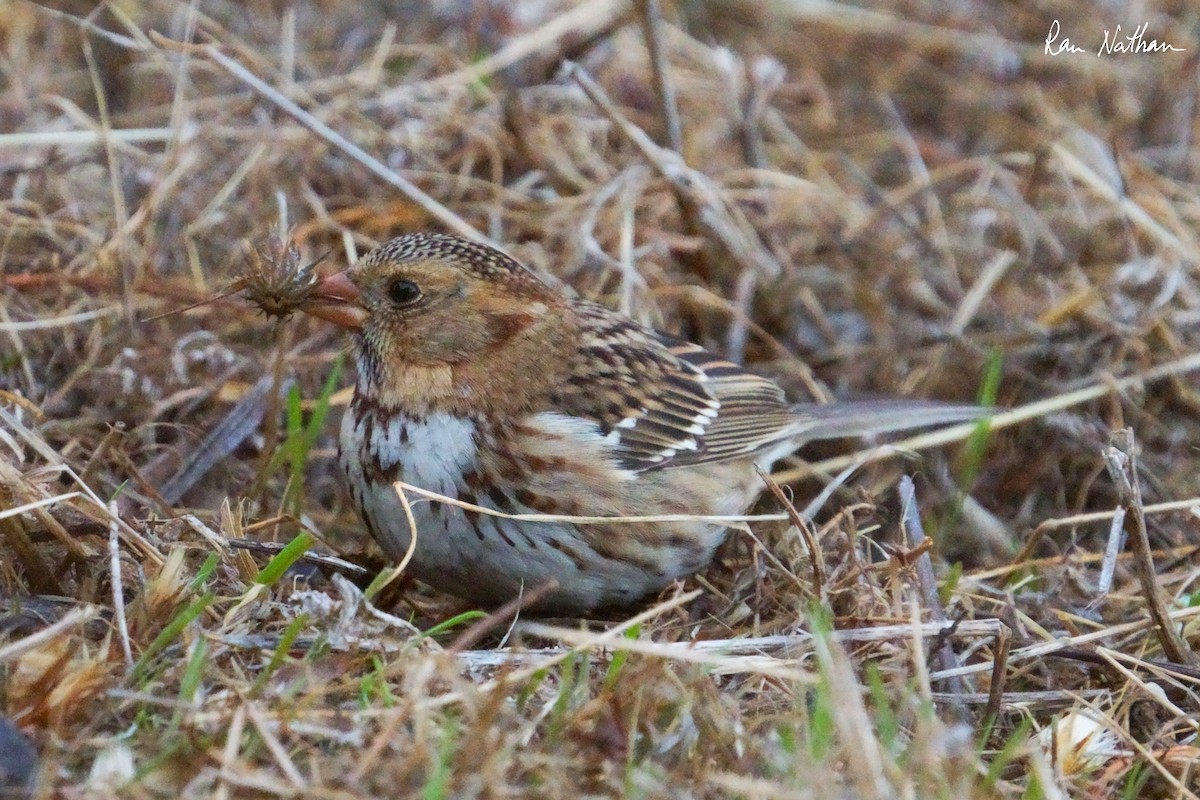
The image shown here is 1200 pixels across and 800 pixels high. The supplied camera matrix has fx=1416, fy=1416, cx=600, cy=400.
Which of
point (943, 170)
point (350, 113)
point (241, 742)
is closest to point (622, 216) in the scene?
point (350, 113)

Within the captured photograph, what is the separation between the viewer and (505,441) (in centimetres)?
304

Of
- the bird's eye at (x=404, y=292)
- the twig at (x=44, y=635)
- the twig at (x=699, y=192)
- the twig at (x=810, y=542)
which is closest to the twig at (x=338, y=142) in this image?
the twig at (x=699, y=192)

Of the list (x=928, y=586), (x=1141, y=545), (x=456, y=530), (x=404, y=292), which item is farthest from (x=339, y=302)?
(x=1141, y=545)

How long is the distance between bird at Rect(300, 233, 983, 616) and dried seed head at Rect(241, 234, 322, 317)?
0.04 meters

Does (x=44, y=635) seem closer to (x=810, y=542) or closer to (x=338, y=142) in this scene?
(x=810, y=542)

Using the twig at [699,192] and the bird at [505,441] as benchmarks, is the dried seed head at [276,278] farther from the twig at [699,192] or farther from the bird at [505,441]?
the twig at [699,192]

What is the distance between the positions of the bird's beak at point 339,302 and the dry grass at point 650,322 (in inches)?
3.2

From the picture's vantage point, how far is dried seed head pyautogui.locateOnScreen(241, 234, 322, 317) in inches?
119

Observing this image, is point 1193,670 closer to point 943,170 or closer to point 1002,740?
point 1002,740

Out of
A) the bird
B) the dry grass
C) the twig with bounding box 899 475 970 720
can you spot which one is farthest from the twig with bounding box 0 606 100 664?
the twig with bounding box 899 475 970 720

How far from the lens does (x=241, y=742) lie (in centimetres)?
215

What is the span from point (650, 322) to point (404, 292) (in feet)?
3.90

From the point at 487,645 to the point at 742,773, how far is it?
891 millimetres

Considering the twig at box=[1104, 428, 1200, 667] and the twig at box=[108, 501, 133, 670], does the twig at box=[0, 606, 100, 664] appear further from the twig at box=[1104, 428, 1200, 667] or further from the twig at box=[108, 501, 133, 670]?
the twig at box=[1104, 428, 1200, 667]
